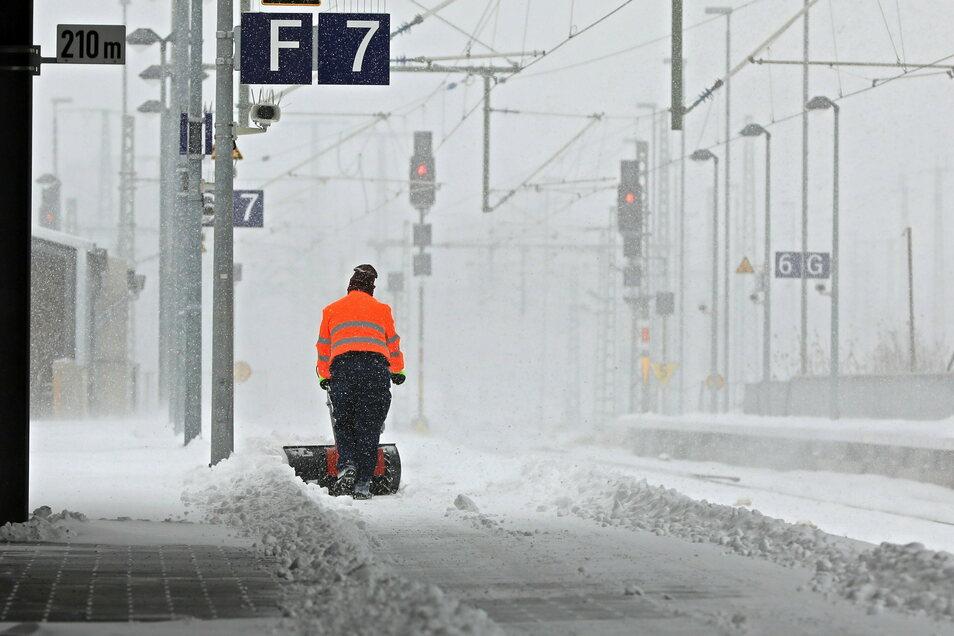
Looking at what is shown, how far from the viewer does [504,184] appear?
90625 millimetres

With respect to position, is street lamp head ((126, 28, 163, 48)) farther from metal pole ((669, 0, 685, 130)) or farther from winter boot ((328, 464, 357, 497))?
winter boot ((328, 464, 357, 497))

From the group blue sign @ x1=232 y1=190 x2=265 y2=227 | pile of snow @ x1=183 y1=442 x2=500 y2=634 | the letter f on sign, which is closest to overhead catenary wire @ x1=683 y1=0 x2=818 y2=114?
blue sign @ x1=232 y1=190 x2=265 y2=227

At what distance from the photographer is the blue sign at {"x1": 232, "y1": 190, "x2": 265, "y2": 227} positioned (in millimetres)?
18984

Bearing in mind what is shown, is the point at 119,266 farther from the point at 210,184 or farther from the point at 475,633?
the point at 475,633

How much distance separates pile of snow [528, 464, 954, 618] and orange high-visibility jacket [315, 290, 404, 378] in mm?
1806

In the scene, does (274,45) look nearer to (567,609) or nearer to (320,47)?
(320,47)

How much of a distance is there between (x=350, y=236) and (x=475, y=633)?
74.5m

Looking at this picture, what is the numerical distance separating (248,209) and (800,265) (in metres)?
14.8

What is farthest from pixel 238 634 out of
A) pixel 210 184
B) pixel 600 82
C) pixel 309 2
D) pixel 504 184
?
pixel 504 184

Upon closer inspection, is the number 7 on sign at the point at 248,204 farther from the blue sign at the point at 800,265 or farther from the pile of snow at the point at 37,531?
the blue sign at the point at 800,265

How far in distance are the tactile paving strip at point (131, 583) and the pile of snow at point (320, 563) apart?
189mm

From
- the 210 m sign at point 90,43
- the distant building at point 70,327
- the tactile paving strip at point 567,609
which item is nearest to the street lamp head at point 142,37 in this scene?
the distant building at point 70,327

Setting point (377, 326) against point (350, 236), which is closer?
point (377, 326)

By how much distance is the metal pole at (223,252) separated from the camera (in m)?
14.0
